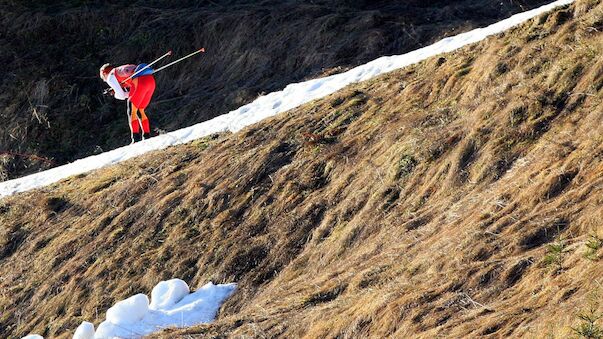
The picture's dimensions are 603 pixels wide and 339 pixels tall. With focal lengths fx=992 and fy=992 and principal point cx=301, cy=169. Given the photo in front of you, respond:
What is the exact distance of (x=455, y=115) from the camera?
12.7m

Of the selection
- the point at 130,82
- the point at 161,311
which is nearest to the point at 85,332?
the point at 161,311

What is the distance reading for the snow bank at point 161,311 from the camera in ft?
35.7

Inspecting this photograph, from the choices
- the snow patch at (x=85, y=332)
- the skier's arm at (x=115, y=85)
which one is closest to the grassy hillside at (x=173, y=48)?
the skier's arm at (x=115, y=85)

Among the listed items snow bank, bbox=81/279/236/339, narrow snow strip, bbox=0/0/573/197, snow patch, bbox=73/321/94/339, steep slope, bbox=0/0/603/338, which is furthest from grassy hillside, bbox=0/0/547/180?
snow patch, bbox=73/321/94/339

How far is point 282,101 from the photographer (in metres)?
17.4

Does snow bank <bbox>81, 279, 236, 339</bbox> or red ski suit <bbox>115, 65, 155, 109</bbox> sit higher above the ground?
red ski suit <bbox>115, 65, 155, 109</bbox>

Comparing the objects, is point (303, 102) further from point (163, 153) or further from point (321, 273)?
point (321, 273)

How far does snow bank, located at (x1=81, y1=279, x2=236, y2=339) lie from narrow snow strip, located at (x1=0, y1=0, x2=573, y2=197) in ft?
17.1

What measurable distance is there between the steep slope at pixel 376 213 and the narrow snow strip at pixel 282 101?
29.0 inches

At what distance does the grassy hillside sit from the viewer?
2236 cm

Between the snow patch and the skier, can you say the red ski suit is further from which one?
the snow patch

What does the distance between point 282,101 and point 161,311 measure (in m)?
6.78

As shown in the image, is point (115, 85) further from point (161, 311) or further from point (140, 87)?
point (161, 311)

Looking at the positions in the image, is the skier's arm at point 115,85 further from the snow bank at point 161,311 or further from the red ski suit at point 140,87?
the snow bank at point 161,311
